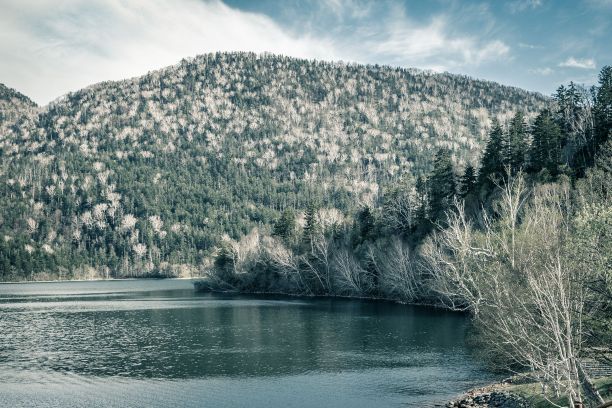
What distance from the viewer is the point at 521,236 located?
58500mm

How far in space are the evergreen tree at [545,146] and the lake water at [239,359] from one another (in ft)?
119

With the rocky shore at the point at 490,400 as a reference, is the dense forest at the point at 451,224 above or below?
above

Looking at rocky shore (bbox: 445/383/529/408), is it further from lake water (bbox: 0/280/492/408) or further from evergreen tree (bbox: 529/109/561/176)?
evergreen tree (bbox: 529/109/561/176)

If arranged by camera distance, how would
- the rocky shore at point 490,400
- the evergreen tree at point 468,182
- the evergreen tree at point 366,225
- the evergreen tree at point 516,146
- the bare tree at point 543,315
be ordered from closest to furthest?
the bare tree at point 543,315 → the rocky shore at point 490,400 → the evergreen tree at point 516,146 → the evergreen tree at point 468,182 → the evergreen tree at point 366,225

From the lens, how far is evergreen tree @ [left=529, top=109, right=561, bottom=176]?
345 feet

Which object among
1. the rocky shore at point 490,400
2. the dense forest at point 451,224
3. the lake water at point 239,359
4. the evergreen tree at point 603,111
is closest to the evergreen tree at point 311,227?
the dense forest at point 451,224

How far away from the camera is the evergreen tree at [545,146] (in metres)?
105

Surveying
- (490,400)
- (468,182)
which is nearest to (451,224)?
(468,182)

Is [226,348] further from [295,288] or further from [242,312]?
[295,288]

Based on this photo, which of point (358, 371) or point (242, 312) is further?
point (242, 312)

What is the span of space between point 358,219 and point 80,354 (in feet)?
305

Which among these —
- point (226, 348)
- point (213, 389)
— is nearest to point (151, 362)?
point (226, 348)

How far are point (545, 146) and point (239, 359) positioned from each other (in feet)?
254

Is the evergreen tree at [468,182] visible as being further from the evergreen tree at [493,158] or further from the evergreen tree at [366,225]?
the evergreen tree at [366,225]
